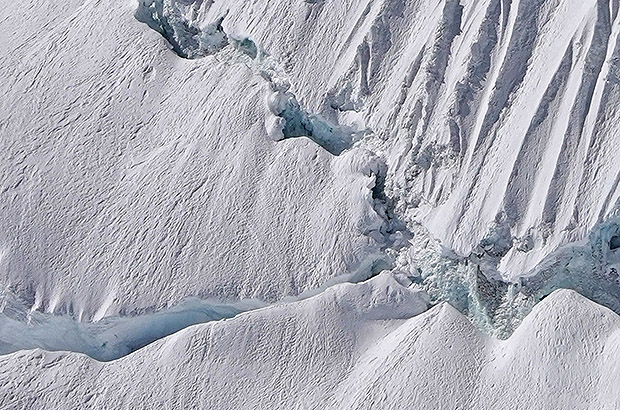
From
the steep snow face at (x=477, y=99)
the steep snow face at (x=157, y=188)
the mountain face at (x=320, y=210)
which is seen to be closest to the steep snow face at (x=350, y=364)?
the mountain face at (x=320, y=210)

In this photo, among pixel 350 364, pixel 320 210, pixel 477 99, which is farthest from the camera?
pixel 477 99

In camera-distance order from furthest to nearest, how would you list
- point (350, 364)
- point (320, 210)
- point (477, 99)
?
point (477, 99)
point (320, 210)
point (350, 364)

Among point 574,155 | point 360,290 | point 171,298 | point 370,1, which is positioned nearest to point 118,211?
point 171,298

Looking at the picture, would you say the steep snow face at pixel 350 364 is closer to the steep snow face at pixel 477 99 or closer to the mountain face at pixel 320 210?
the mountain face at pixel 320 210

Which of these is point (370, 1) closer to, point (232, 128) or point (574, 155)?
point (232, 128)

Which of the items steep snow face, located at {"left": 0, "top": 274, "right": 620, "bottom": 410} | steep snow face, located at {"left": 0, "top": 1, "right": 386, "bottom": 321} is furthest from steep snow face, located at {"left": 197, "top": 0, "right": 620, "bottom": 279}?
steep snow face, located at {"left": 0, "top": 274, "right": 620, "bottom": 410}

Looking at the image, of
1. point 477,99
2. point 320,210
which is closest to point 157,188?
point 320,210

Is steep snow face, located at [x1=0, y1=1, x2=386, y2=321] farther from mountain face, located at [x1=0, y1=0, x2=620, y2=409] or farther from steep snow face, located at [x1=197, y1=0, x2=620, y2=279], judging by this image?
steep snow face, located at [x1=197, y1=0, x2=620, y2=279]

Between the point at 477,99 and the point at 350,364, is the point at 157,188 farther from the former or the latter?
the point at 477,99
